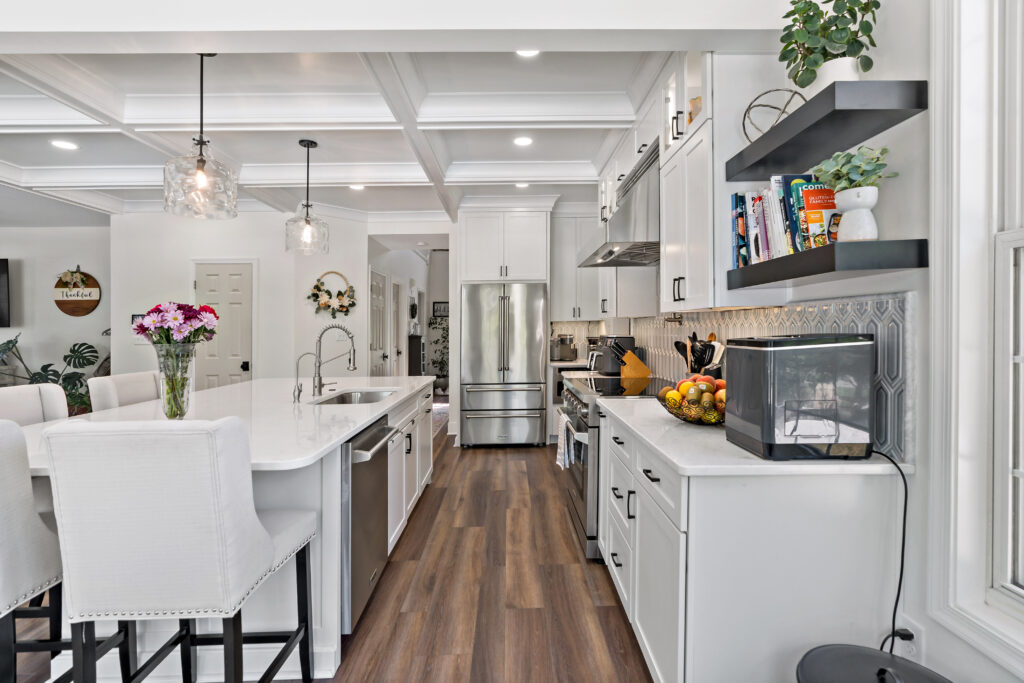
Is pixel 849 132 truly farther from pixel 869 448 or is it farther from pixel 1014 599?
pixel 1014 599

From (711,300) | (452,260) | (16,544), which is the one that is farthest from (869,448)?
(452,260)

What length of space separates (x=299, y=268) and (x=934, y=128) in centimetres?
578

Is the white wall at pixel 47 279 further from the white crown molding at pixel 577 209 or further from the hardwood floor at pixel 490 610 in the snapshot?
the hardwood floor at pixel 490 610

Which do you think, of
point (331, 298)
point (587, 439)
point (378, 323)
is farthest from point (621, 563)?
point (378, 323)

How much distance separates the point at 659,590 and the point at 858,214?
1259 millimetres

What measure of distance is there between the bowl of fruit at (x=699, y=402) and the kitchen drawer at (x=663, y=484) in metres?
0.25

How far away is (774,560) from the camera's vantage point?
1.43m

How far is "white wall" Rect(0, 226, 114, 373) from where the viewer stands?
6.38 metres

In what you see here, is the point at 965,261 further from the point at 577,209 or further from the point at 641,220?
the point at 577,209

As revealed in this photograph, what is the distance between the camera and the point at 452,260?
5.70 metres

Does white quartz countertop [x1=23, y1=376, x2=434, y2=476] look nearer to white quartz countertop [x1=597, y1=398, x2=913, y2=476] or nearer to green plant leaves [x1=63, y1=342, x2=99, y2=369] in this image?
white quartz countertop [x1=597, y1=398, x2=913, y2=476]

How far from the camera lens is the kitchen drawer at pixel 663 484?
1.43 m

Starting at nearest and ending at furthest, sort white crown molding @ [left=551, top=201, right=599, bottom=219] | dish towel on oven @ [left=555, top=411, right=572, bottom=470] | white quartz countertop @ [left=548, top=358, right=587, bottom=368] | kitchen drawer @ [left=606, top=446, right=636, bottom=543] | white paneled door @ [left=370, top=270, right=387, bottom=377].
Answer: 1. kitchen drawer @ [left=606, top=446, right=636, bottom=543]
2. dish towel on oven @ [left=555, top=411, right=572, bottom=470]
3. white quartz countertop @ [left=548, top=358, right=587, bottom=368]
4. white crown molding @ [left=551, top=201, right=599, bottom=219]
5. white paneled door @ [left=370, top=270, right=387, bottom=377]

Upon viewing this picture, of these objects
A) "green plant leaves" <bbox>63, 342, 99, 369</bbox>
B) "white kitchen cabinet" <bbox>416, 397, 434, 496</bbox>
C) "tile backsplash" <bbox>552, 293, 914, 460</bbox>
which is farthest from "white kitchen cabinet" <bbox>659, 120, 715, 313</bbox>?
"green plant leaves" <bbox>63, 342, 99, 369</bbox>
